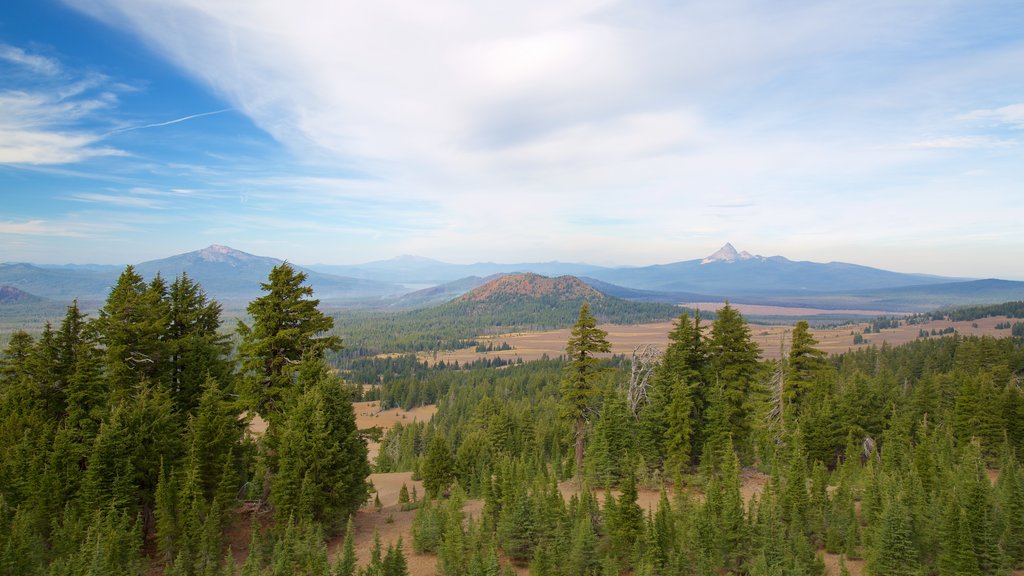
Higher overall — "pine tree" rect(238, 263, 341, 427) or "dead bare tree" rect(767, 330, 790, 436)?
"pine tree" rect(238, 263, 341, 427)

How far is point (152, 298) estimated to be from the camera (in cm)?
2394

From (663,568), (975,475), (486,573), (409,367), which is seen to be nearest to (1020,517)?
(975,475)

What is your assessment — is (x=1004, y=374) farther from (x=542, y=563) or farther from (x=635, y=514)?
(x=542, y=563)

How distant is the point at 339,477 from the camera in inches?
736

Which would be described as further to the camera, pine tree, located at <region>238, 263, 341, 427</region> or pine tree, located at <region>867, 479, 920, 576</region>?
pine tree, located at <region>238, 263, 341, 427</region>

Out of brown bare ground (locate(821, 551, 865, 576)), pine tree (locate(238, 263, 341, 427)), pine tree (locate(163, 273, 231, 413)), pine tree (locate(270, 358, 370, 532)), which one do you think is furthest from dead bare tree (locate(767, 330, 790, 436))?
pine tree (locate(163, 273, 231, 413))

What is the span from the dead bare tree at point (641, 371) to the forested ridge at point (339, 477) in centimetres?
18

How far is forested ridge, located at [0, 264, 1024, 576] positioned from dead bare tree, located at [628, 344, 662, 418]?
18 cm

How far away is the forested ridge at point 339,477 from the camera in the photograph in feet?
51.8

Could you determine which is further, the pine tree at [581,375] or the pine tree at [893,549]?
the pine tree at [581,375]

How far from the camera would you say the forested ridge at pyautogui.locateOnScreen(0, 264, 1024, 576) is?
1578 cm

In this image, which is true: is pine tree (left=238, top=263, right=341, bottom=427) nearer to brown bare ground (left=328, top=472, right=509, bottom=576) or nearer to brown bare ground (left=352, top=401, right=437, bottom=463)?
brown bare ground (left=328, top=472, right=509, bottom=576)

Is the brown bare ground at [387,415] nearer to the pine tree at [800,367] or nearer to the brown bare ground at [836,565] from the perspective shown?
the pine tree at [800,367]

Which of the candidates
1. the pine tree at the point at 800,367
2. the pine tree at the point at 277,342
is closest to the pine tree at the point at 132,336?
the pine tree at the point at 277,342
